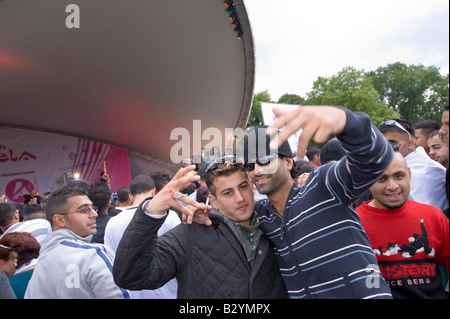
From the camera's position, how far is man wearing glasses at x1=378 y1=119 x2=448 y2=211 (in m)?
2.15

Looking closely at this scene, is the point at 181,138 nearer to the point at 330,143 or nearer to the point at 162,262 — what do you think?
the point at 330,143

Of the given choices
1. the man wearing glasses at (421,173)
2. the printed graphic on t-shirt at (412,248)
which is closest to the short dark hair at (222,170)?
the printed graphic on t-shirt at (412,248)

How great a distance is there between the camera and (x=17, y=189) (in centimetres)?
1505

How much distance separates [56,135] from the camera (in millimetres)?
16781

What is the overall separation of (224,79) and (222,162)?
36.0 ft

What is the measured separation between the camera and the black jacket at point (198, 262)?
1.55m

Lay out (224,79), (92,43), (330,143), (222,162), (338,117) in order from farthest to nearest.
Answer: (224,79) → (92,43) → (330,143) → (222,162) → (338,117)

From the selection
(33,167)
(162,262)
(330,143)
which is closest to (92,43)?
(33,167)

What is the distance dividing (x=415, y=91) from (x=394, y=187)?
44891 millimetres

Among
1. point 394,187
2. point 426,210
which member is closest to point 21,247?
point 394,187

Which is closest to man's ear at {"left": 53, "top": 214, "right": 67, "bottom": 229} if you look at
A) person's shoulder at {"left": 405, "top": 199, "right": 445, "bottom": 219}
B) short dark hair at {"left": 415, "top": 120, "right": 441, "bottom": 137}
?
person's shoulder at {"left": 405, "top": 199, "right": 445, "bottom": 219}

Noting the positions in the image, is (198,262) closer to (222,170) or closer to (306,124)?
(222,170)
